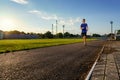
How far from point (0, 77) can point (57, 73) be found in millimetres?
1639

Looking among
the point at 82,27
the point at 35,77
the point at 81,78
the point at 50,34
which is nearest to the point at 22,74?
the point at 35,77

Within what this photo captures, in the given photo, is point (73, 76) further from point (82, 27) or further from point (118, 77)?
point (82, 27)

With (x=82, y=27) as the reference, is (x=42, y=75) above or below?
below

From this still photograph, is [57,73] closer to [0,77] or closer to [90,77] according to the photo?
[90,77]

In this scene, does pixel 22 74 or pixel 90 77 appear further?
pixel 22 74

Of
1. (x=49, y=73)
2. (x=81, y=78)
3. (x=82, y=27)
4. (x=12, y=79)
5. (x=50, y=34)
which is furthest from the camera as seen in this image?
(x=50, y=34)

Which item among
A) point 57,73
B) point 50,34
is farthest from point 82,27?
point 50,34

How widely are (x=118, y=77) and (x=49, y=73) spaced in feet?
6.48

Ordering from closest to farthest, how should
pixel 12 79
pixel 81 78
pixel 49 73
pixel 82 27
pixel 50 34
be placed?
1. pixel 12 79
2. pixel 81 78
3. pixel 49 73
4. pixel 82 27
5. pixel 50 34

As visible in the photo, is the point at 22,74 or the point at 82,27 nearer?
the point at 22,74

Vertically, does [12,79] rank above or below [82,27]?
below

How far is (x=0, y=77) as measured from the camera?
237 inches

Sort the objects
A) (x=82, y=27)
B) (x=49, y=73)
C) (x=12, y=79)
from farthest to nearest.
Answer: (x=82, y=27) < (x=49, y=73) < (x=12, y=79)

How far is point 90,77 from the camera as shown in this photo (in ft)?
20.0
